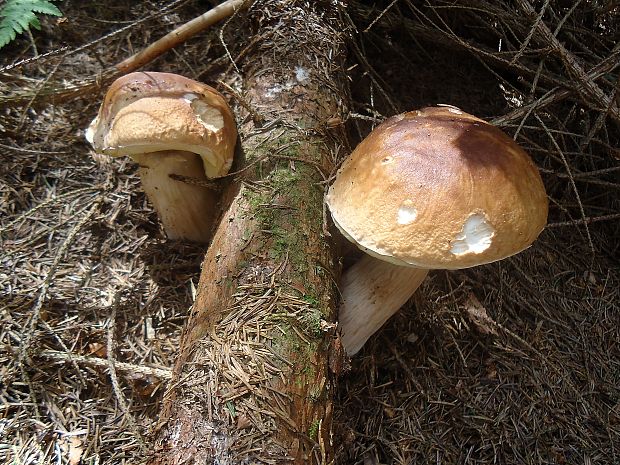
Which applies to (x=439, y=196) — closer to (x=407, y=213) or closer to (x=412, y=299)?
(x=407, y=213)

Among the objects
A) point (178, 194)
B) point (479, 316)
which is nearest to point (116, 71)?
point (178, 194)

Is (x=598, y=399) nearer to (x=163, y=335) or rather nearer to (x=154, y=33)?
(x=163, y=335)

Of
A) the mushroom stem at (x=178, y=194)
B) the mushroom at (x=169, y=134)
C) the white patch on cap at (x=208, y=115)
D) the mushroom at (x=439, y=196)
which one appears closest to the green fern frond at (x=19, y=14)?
the mushroom at (x=169, y=134)

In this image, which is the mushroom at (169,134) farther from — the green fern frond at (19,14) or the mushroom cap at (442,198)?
the green fern frond at (19,14)

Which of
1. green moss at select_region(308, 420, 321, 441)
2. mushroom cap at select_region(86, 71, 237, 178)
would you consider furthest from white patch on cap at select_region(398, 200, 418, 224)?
mushroom cap at select_region(86, 71, 237, 178)

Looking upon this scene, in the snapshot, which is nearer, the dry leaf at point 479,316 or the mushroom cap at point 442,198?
the mushroom cap at point 442,198

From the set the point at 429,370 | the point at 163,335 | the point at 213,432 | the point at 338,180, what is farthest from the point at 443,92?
the point at 213,432
